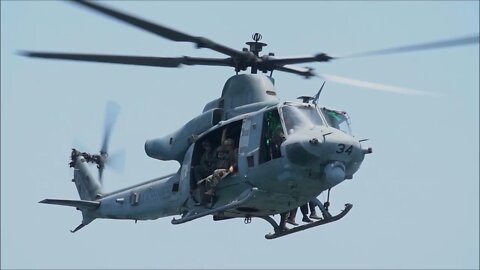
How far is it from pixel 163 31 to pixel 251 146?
3.02m

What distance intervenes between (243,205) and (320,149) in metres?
2.21

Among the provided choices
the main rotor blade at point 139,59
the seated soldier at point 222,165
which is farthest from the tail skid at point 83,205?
the main rotor blade at point 139,59

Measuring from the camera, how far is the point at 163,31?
843 inches

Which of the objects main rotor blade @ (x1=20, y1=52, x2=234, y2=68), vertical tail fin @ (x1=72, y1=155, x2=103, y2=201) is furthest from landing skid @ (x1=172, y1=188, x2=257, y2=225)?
vertical tail fin @ (x1=72, y1=155, x2=103, y2=201)

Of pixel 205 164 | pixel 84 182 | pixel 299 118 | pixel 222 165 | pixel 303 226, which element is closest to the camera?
pixel 299 118

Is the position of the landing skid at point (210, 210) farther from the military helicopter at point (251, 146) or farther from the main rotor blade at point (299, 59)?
the main rotor blade at point (299, 59)

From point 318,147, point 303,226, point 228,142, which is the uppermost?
point 318,147

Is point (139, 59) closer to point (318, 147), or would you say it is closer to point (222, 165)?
point (222, 165)

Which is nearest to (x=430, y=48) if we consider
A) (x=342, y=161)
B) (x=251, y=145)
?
(x=342, y=161)

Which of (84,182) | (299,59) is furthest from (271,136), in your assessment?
(84,182)

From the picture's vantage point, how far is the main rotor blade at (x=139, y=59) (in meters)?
21.8

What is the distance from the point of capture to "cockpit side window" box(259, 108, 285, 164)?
22125mm

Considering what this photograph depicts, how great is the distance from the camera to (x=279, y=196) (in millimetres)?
22578

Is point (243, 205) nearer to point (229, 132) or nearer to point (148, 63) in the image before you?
point (229, 132)
